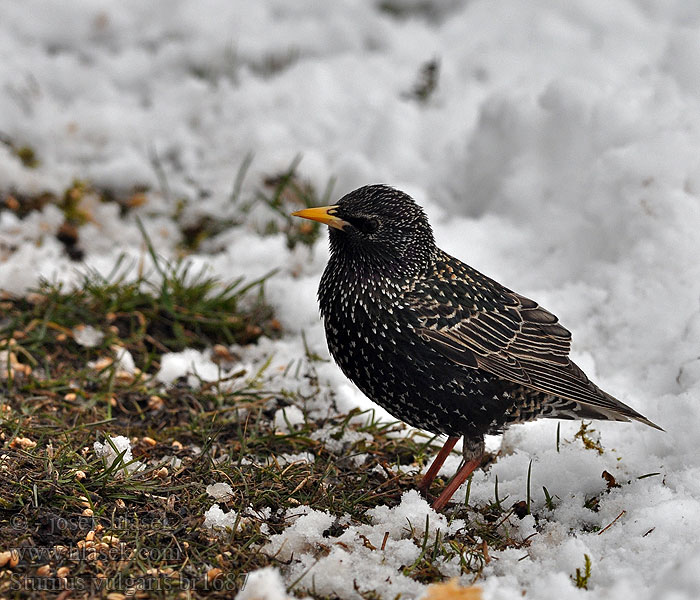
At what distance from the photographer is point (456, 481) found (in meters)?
3.81

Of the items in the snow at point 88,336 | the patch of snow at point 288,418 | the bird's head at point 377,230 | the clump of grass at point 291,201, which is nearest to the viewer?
the bird's head at point 377,230

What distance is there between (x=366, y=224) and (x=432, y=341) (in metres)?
0.64

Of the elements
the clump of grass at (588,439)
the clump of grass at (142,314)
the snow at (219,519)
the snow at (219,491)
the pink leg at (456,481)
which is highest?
the clump of grass at (142,314)

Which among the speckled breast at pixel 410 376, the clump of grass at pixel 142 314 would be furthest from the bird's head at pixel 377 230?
the clump of grass at pixel 142 314

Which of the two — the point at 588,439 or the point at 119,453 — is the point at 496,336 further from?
the point at 119,453

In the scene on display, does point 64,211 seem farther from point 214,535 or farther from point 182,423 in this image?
point 214,535

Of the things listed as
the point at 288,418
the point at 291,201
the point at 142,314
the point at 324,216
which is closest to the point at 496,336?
the point at 324,216

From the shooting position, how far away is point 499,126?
6.21m

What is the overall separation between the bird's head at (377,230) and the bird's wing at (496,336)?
16 centimetres

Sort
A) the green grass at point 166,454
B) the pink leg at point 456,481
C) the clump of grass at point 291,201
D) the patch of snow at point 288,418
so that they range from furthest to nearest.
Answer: the clump of grass at point 291,201, the patch of snow at point 288,418, the pink leg at point 456,481, the green grass at point 166,454

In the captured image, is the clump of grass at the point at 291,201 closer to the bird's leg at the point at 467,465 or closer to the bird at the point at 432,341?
the bird at the point at 432,341

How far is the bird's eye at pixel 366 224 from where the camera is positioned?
3.89m

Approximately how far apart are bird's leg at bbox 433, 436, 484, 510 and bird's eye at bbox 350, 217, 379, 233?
1.05 m

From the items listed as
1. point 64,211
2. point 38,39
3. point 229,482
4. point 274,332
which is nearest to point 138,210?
point 64,211
